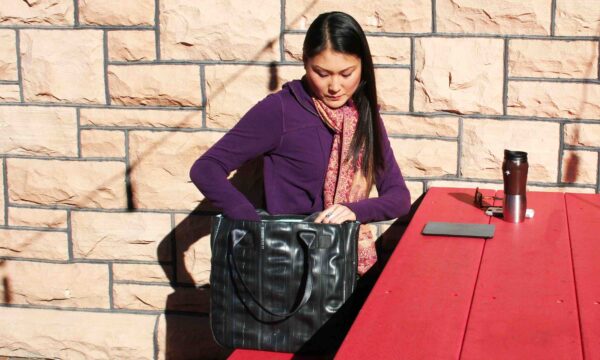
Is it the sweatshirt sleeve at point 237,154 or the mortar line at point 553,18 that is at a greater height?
the mortar line at point 553,18

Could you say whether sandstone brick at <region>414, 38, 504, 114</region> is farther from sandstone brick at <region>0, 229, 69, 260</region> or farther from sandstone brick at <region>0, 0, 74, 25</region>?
sandstone brick at <region>0, 229, 69, 260</region>

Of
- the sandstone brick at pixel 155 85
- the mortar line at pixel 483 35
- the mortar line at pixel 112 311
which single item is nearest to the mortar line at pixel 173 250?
the mortar line at pixel 112 311

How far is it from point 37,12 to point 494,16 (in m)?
2.10

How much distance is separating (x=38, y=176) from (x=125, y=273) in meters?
0.64

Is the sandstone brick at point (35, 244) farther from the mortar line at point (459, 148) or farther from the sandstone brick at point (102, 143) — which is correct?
the mortar line at point (459, 148)

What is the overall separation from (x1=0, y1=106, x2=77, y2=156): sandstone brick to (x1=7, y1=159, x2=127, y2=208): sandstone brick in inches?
2.4

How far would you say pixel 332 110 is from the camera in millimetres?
3184

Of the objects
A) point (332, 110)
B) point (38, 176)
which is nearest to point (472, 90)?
point (332, 110)

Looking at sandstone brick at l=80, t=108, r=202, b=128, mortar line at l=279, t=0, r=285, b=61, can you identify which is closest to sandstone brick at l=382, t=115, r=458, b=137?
mortar line at l=279, t=0, r=285, b=61

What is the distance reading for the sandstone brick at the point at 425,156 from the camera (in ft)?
12.4

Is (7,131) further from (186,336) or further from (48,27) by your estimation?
(186,336)

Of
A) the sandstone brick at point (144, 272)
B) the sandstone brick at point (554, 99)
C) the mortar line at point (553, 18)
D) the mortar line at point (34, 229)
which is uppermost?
the mortar line at point (553, 18)

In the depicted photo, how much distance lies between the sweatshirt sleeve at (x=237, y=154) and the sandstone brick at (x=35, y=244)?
1.50m

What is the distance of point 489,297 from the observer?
2234mm
